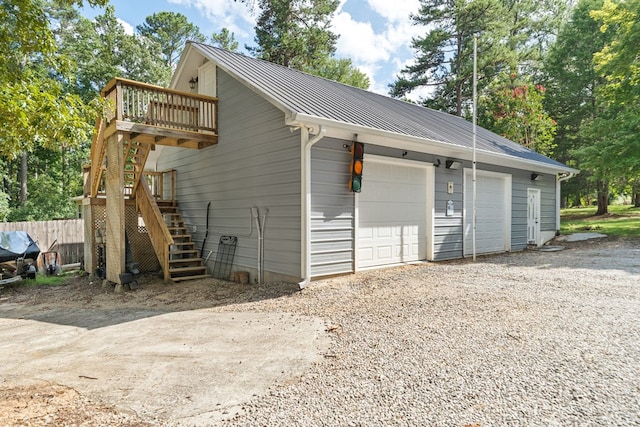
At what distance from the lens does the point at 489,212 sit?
978 centimetres

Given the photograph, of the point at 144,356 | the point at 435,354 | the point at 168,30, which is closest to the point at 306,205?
the point at 144,356

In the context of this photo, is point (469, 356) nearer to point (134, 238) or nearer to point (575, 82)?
point (134, 238)

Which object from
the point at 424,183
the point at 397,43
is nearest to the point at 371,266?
the point at 424,183

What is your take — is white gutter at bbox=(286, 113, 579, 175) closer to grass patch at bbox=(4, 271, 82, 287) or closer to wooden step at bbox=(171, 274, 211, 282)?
wooden step at bbox=(171, 274, 211, 282)

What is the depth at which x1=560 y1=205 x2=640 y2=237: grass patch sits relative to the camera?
522 inches

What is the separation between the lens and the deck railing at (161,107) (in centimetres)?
696

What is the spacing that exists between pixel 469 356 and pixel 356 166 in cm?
403

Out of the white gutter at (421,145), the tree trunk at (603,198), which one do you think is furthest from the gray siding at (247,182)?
the tree trunk at (603,198)

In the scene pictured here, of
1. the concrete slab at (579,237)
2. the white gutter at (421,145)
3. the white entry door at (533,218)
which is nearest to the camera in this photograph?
the white gutter at (421,145)

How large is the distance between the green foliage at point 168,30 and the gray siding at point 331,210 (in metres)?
24.7

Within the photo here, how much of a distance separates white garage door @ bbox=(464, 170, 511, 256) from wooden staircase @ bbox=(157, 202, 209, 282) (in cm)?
626

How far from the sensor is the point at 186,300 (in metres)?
6.11

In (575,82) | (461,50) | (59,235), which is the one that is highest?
(461,50)

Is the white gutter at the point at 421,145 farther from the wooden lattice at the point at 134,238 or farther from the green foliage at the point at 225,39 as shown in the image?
the green foliage at the point at 225,39
